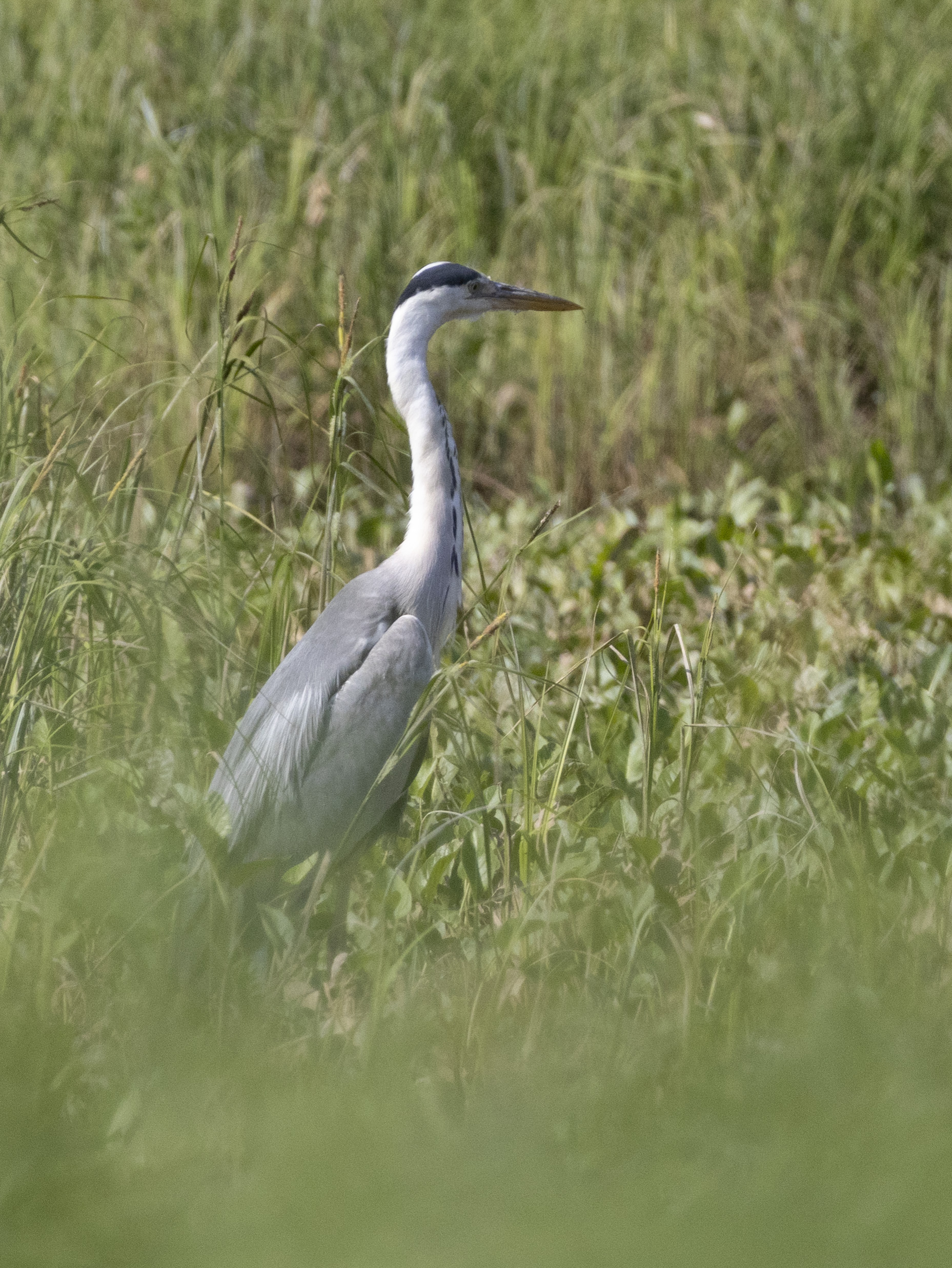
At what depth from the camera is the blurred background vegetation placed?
1.81 m

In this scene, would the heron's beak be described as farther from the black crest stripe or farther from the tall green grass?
the tall green grass

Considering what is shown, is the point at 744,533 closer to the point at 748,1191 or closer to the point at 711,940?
the point at 711,940

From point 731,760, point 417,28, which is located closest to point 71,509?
point 731,760

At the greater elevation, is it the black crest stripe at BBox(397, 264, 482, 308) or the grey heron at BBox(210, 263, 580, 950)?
the black crest stripe at BBox(397, 264, 482, 308)

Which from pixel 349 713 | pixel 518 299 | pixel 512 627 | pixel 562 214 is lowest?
pixel 512 627

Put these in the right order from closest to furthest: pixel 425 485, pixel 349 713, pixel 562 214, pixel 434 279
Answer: pixel 349 713
pixel 425 485
pixel 434 279
pixel 562 214

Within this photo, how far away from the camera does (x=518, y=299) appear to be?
3.52 metres

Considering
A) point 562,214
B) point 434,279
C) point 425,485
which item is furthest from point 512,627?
point 562,214

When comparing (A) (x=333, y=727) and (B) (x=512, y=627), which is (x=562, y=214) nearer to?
(B) (x=512, y=627)

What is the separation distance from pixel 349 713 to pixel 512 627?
26.9 inches

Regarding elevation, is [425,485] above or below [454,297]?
below

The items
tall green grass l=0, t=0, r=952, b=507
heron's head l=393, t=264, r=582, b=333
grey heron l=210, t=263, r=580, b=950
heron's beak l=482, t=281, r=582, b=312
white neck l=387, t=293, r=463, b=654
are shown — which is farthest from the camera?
tall green grass l=0, t=0, r=952, b=507

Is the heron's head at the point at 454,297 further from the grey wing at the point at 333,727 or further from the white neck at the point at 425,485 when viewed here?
the grey wing at the point at 333,727

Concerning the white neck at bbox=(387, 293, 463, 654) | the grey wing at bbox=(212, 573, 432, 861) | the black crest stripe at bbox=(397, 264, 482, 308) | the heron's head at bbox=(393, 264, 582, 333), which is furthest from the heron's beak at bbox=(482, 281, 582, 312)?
the grey wing at bbox=(212, 573, 432, 861)
